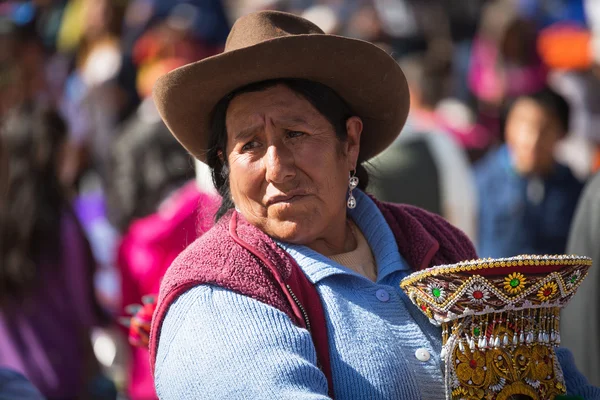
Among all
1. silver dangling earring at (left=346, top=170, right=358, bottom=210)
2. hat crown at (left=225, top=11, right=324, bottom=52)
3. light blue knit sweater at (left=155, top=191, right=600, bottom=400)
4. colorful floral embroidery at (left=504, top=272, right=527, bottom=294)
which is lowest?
light blue knit sweater at (left=155, top=191, right=600, bottom=400)

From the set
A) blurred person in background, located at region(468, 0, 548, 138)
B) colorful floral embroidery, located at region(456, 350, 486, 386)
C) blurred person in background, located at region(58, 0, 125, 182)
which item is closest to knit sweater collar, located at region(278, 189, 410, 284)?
colorful floral embroidery, located at region(456, 350, 486, 386)

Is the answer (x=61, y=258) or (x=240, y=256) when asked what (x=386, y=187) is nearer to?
(x=61, y=258)

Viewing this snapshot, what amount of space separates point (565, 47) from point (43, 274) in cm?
590

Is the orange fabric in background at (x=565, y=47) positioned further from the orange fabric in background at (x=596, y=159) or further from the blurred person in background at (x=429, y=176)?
the blurred person in background at (x=429, y=176)

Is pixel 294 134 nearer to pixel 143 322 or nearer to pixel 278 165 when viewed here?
pixel 278 165

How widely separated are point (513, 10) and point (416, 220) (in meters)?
6.83

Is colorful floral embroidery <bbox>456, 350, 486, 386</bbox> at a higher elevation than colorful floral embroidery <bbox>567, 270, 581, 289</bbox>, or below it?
below

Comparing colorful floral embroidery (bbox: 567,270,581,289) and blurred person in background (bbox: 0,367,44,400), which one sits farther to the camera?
blurred person in background (bbox: 0,367,44,400)

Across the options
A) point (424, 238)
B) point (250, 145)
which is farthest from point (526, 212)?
point (250, 145)

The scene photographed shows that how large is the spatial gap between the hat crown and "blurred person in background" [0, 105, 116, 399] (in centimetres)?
277

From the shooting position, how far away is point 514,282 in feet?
9.96

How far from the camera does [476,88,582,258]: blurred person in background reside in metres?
7.23

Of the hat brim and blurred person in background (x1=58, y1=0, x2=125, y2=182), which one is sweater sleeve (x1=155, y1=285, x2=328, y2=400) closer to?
the hat brim

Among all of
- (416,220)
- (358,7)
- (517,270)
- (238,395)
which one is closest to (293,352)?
(238,395)
